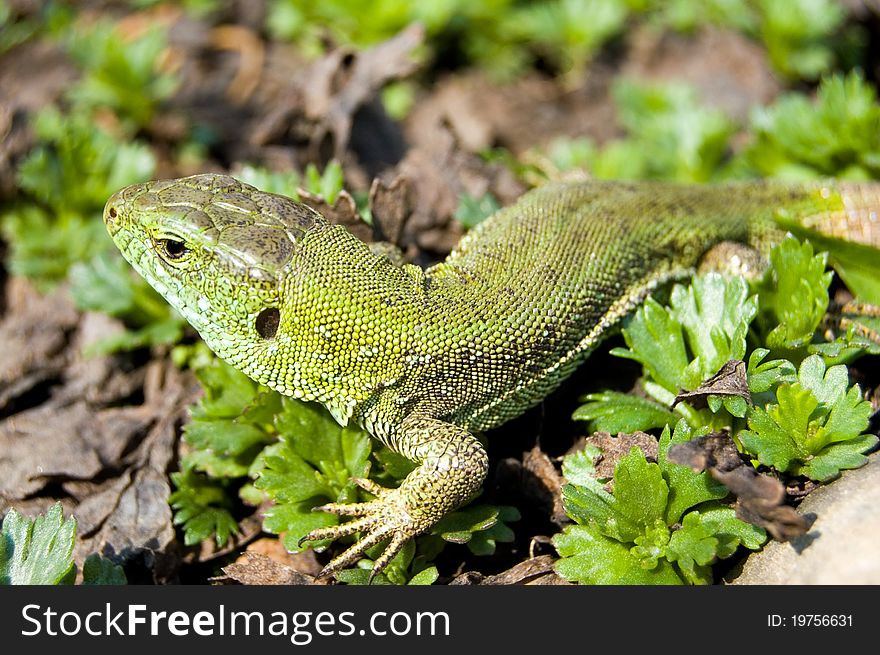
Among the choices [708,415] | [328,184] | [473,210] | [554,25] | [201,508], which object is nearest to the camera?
[708,415]

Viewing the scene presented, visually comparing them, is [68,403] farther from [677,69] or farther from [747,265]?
[677,69]

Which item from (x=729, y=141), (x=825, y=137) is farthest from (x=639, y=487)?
(x=729, y=141)

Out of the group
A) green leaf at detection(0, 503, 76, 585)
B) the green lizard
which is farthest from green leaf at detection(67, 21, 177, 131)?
green leaf at detection(0, 503, 76, 585)

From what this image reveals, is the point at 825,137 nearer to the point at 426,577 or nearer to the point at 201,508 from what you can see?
the point at 426,577

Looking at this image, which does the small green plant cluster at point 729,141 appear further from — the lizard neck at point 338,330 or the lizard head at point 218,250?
the lizard head at point 218,250

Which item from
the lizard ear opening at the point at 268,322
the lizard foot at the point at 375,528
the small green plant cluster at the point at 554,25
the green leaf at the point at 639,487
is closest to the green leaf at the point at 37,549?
Answer: the lizard foot at the point at 375,528

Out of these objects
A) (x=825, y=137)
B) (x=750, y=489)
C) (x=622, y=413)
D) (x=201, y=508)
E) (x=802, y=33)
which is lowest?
(x=201, y=508)

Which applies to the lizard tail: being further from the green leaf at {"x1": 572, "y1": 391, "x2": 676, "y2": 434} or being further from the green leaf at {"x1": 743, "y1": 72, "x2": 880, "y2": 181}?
the green leaf at {"x1": 572, "y1": 391, "x2": 676, "y2": 434}
